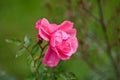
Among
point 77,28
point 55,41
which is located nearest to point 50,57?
point 55,41

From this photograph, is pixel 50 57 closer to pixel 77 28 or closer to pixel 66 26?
pixel 66 26

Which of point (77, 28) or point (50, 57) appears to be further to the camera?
point (77, 28)

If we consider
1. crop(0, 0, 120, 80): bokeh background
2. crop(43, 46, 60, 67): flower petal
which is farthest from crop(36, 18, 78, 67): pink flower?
crop(0, 0, 120, 80): bokeh background

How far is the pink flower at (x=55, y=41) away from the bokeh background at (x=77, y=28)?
0.68 metres

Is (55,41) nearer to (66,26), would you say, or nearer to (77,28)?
(66,26)

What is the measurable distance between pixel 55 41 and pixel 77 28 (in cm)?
113

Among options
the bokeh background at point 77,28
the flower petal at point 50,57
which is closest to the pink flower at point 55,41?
the flower petal at point 50,57

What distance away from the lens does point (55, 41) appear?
130 cm

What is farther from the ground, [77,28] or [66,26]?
[66,26]

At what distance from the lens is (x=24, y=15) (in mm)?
3838

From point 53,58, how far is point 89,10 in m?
0.90

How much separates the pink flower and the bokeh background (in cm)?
68

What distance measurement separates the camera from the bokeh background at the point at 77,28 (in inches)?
91.1

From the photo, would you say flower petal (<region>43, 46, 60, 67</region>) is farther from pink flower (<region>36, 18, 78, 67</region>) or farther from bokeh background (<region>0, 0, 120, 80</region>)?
bokeh background (<region>0, 0, 120, 80</region>)
